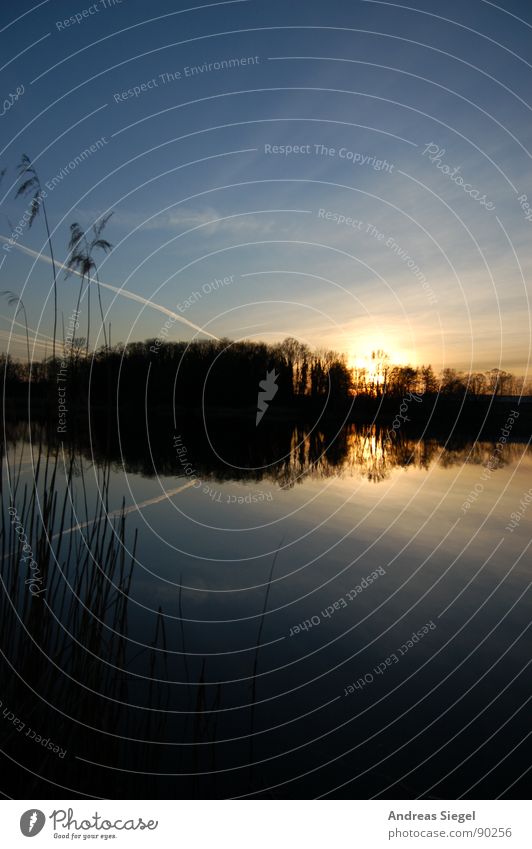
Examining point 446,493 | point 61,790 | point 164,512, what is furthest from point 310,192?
point 446,493

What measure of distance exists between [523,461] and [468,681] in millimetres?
25186

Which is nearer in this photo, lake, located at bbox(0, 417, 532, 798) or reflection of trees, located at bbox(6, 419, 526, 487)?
lake, located at bbox(0, 417, 532, 798)

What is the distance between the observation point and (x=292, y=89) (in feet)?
19.2
